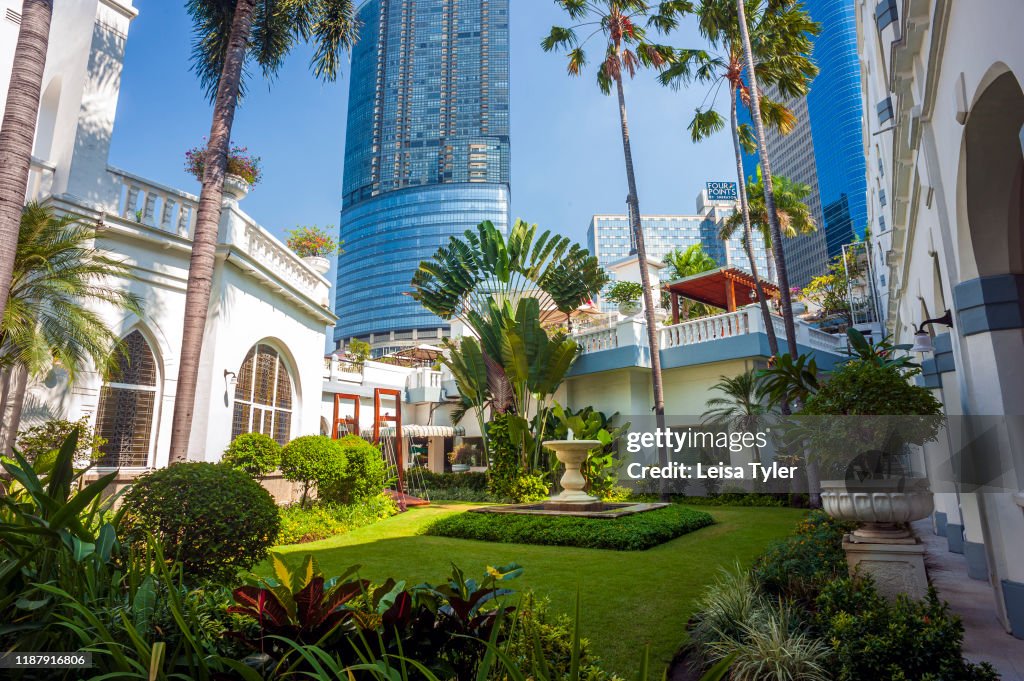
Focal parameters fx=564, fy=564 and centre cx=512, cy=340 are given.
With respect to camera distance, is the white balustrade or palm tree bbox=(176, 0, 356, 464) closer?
the white balustrade

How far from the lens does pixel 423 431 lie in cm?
2162

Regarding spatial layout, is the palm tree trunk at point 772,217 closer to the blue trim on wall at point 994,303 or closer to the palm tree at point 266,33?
the blue trim on wall at point 994,303

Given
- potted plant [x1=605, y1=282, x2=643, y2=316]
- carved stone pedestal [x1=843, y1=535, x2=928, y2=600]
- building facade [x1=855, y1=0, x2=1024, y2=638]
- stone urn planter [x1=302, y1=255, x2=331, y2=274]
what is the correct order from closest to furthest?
building facade [x1=855, y1=0, x2=1024, y2=638], carved stone pedestal [x1=843, y1=535, x2=928, y2=600], stone urn planter [x1=302, y1=255, x2=331, y2=274], potted plant [x1=605, y1=282, x2=643, y2=316]

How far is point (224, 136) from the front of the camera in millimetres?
10125

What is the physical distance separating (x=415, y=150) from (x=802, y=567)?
119168 millimetres

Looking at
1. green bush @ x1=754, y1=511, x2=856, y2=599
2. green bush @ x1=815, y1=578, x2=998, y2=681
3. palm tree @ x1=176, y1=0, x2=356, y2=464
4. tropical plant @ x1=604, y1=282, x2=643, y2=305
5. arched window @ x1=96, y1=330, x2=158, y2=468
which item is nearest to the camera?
green bush @ x1=815, y1=578, x2=998, y2=681

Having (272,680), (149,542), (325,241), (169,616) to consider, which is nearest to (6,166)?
(149,542)

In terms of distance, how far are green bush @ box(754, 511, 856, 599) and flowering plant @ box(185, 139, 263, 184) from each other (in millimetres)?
12297

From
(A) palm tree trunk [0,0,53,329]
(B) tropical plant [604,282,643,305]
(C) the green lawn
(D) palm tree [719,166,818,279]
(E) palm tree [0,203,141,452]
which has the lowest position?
(C) the green lawn

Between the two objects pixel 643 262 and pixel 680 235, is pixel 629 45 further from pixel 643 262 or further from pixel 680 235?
pixel 680 235

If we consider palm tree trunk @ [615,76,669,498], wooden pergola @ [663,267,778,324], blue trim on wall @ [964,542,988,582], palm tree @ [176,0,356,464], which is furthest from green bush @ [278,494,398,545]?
wooden pergola @ [663,267,778,324]

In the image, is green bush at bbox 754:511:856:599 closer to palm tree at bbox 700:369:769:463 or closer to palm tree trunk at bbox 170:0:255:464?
palm tree trunk at bbox 170:0:255:464

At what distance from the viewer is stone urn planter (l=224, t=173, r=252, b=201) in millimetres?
11625

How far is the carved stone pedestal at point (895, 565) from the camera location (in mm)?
4699
